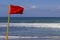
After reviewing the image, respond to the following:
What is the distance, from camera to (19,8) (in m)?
9.81

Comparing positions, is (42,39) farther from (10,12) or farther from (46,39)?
(10,12)

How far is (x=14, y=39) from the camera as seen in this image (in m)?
18.2

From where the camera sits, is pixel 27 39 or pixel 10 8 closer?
pixel 10 8

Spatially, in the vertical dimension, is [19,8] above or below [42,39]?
above

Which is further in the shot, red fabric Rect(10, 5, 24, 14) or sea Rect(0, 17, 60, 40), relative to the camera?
sea Rect(0, 17, 60, 40)

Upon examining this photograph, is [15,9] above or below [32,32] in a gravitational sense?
above

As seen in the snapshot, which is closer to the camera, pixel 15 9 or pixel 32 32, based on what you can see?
pixel 15 9

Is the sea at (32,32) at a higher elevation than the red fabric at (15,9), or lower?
lower

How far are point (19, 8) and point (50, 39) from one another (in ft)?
28.8

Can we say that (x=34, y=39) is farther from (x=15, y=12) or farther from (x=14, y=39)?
(x=15, y=12)

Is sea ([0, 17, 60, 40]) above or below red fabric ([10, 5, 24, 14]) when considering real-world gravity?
below

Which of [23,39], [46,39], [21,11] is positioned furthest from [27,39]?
[21,11]

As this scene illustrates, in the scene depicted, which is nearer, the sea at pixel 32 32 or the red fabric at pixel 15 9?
the red fabric at pixel 15 9

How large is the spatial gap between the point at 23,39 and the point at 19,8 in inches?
337
